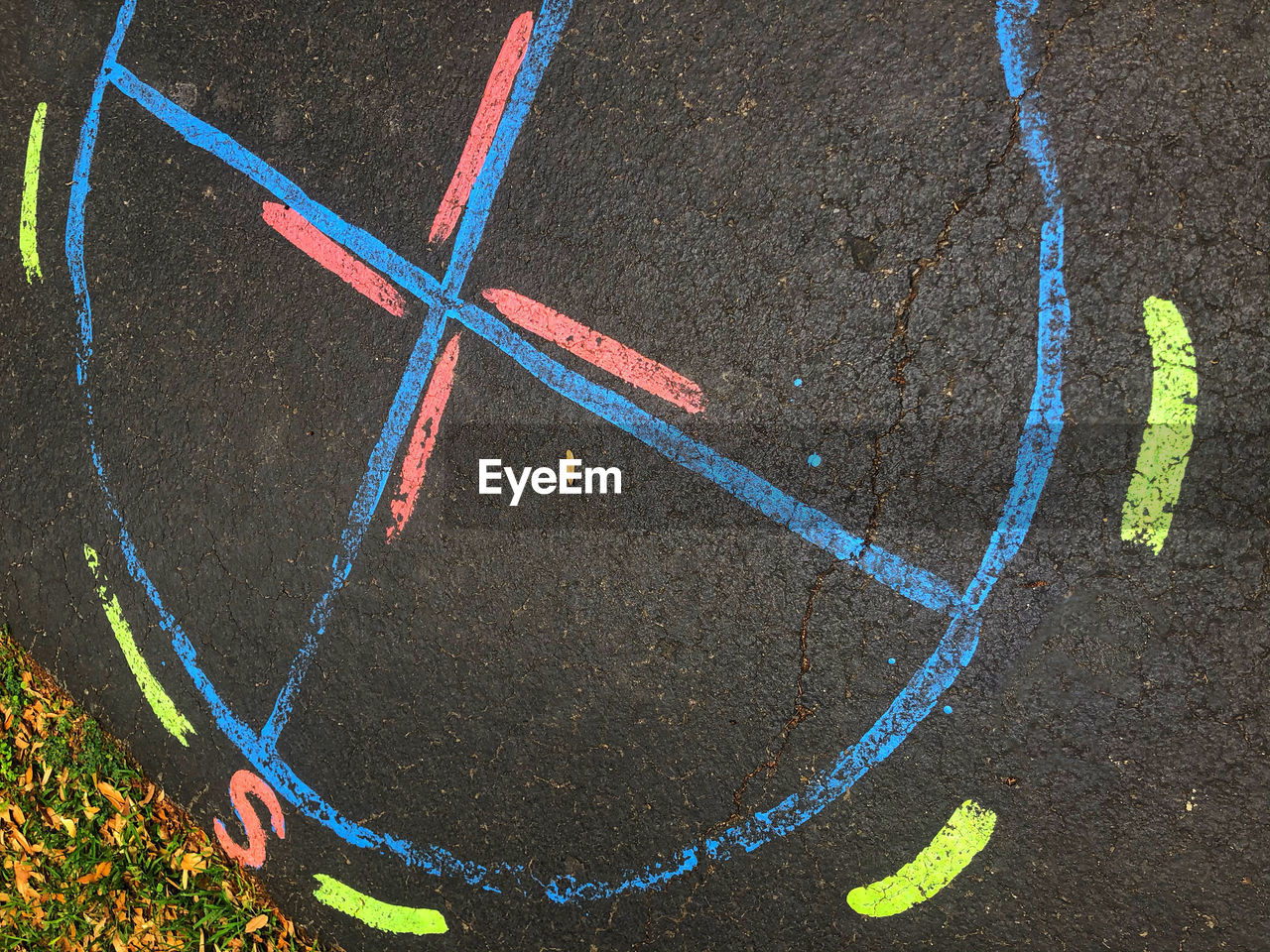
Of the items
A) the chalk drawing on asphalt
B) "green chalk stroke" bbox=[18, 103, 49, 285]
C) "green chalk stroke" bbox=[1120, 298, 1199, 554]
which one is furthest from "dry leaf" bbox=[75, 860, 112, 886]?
"green chalk stroke" bbox=[1120, 298, 1199, 554]

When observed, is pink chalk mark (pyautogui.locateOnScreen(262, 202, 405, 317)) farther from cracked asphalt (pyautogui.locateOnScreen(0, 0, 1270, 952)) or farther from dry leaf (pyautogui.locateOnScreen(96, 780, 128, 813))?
dry leaf (pyautogui.locateOnScreen(96, 780, 128, 813))

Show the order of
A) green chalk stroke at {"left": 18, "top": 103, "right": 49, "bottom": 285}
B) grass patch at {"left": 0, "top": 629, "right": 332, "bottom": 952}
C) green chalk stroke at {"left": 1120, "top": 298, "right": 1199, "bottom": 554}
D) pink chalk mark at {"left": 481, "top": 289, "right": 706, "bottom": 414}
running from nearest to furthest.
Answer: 1. green chalk stroke at {"left": 1120, "top": 298, "right": 1199, "bottom": 554}
2. pink chalk mark at {"left": 481, "top": 289, "right": 706, "bottom": 414}
3. grass patch at {"left": 0, "top": 629, "right": 332, "bottom": 952}
4. green chalk stroke at {"left": 18, "top": 103, "right": 49, "bottom": 285}

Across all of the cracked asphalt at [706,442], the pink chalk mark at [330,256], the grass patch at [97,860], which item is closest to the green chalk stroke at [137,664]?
the cracked asphalt at [706,442]

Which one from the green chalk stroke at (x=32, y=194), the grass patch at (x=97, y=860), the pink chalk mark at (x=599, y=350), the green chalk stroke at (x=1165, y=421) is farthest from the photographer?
the green chalk stroke at (x=32, y=194)

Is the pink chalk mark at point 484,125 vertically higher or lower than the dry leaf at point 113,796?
higher

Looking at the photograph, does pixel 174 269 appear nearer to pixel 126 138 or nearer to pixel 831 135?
pixel 126 138

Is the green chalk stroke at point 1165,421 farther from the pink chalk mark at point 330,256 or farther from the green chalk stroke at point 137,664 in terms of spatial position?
the green chalk stroke at point 137,664

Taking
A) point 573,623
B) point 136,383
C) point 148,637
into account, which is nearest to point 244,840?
point 148,637
